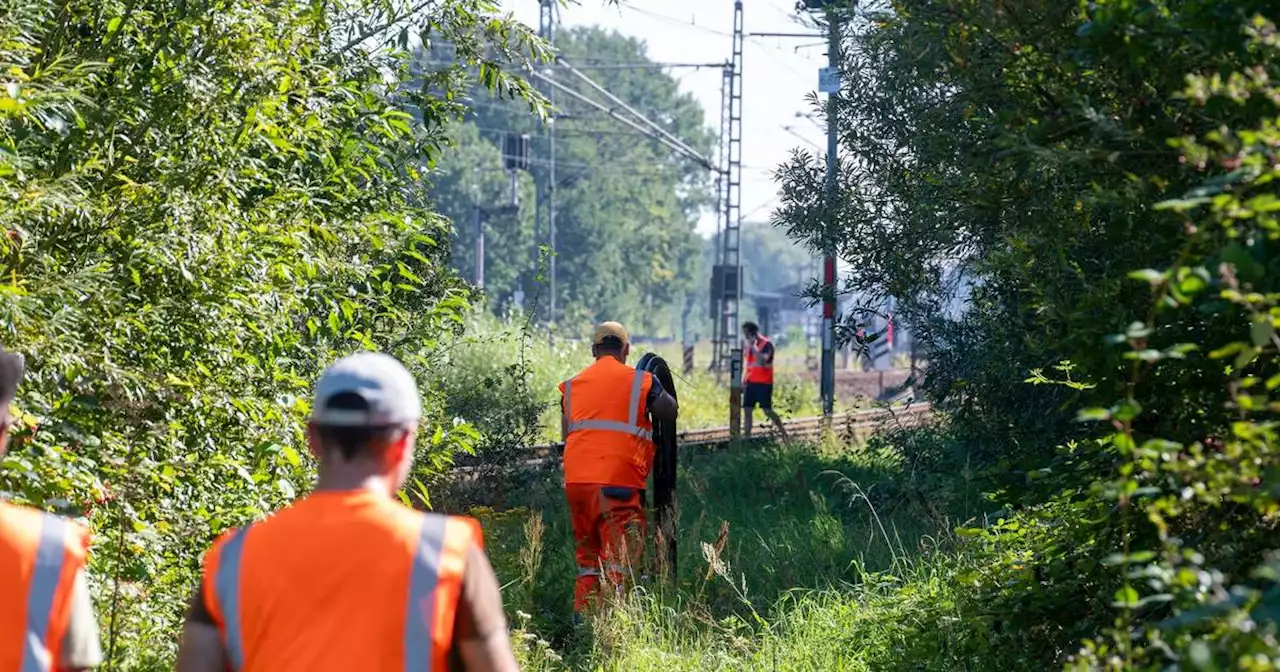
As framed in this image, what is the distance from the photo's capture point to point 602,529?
948 centimetres

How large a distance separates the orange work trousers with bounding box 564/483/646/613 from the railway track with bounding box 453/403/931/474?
3.69 meters

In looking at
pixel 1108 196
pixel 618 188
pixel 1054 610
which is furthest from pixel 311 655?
pixel 618 188

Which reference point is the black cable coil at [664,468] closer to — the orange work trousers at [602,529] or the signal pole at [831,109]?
the orange work trousers at [602,529]

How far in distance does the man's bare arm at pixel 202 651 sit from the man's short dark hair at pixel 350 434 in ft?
1.38

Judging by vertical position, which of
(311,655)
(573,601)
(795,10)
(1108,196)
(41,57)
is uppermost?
(795,10)

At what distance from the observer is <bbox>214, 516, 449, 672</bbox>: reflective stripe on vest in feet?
9.91

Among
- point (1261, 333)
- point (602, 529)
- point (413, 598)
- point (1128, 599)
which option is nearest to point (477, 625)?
point (413, 598)

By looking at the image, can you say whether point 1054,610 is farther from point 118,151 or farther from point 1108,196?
point 118,151

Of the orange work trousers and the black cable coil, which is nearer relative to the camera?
the orange work trousers

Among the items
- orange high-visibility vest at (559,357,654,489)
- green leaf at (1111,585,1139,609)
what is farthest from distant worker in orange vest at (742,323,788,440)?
green leaf at (1111,585,1139,609)

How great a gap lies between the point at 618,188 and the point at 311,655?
342 ft

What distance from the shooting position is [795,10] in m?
14.1

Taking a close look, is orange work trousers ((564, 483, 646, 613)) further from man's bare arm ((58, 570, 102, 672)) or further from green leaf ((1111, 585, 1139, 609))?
man's bare arm ((58, 570, 102, 672))

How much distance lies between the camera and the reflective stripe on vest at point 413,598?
9.91ft
